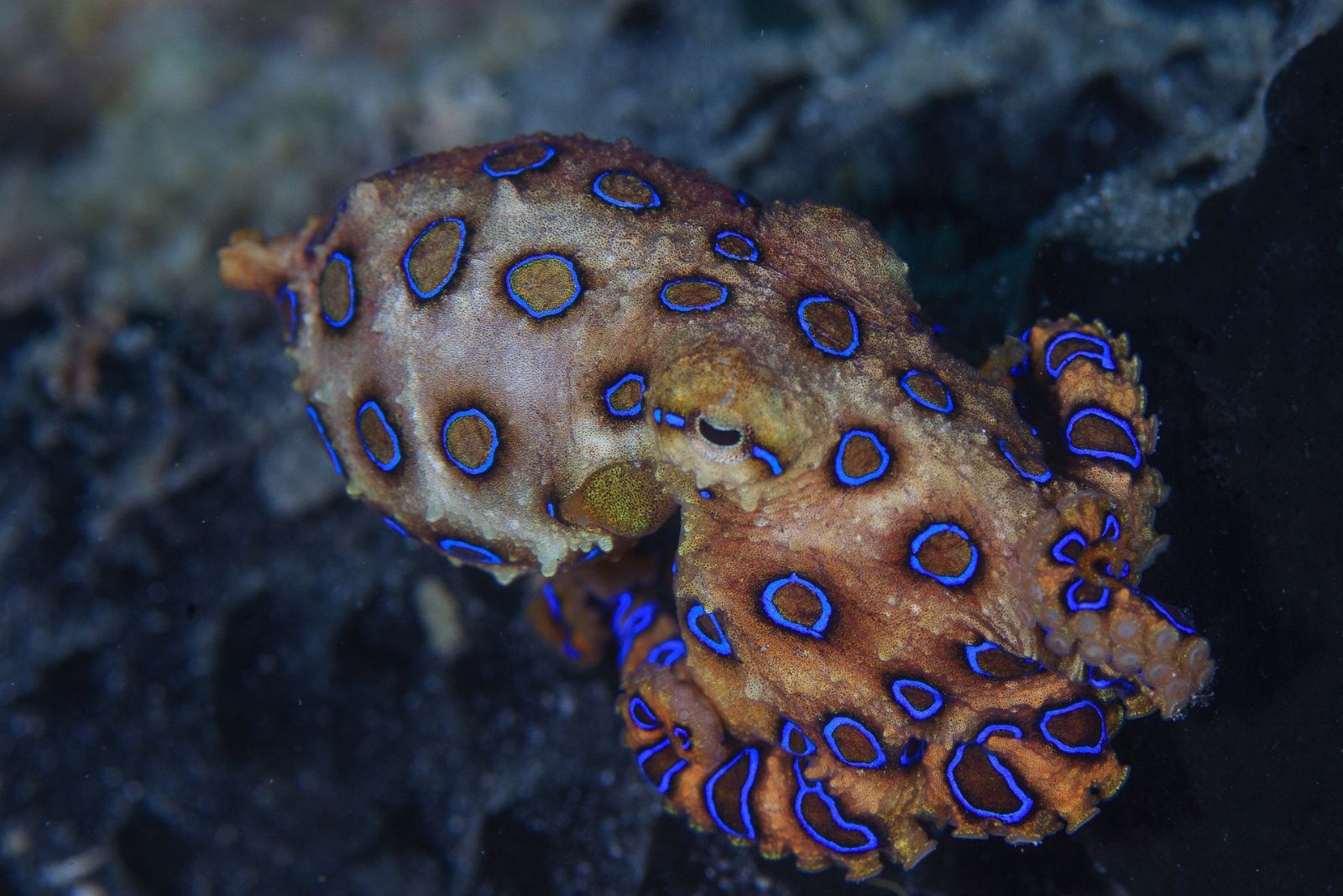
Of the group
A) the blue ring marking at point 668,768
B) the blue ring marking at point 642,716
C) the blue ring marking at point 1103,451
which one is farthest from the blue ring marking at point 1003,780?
the blue ring marking at point 642,716

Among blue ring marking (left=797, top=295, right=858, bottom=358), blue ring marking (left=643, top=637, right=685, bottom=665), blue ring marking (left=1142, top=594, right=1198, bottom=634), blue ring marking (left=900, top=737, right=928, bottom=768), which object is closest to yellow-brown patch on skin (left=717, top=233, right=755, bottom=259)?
blue ring marking (left=797, top=295, right=858, bottom=358)

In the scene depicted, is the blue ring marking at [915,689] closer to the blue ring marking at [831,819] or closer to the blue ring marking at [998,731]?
the blue ring marking at [998,731]

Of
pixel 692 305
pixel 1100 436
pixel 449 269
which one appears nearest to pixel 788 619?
pixel 692 305

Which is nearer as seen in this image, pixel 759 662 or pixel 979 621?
pixel 979 621

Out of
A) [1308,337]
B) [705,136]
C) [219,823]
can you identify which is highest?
[1308,337]

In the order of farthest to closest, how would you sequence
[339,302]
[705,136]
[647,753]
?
1. [705,136]
2. [647,753]
3. [339,302]

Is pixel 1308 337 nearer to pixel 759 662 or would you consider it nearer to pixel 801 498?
pixel 801 498

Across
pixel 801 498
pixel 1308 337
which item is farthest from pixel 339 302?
pixel 1308 337

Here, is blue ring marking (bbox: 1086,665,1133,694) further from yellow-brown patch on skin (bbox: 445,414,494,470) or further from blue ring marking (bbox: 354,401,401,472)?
blue ring marking (bbox: 354,401,401,472)
